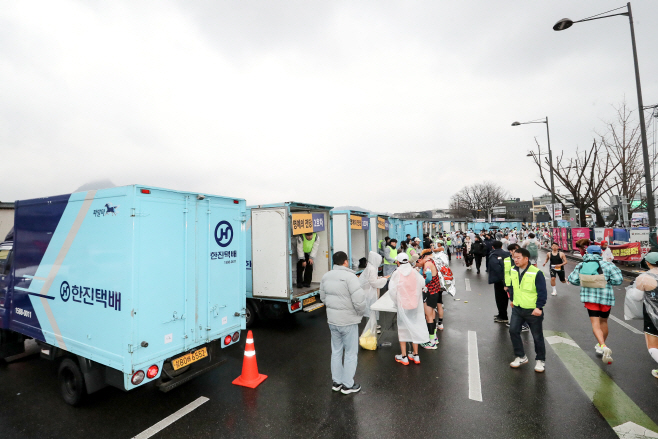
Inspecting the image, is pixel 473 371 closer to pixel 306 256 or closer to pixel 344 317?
pixel 344 317

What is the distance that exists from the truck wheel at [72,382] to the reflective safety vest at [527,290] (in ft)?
19.8

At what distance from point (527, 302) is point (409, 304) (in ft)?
5.60

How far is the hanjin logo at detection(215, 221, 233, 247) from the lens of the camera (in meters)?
4.23

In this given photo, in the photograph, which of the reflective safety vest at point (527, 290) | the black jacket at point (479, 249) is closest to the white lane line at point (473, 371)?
the reflective safety vest at point (527, 290)

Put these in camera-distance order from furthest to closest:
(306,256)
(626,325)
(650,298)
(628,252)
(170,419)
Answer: (628,252) < (306,256) < (626,325) < (650,298) < (170,419)

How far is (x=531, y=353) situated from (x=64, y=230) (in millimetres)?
7272

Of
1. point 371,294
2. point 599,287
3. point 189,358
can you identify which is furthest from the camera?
point 371,294

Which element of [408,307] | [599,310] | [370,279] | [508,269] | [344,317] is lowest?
[599,310]

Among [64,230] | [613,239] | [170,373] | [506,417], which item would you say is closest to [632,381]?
[506,417]

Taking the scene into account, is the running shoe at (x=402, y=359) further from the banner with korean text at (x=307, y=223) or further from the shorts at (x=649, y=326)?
the banner with korean text at (x=307, y=223)

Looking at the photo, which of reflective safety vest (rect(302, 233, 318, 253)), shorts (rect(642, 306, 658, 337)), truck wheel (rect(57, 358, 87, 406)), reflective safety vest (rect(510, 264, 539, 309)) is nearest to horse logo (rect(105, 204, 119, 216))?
truck wheel (rect(57, 358, 87, 406))

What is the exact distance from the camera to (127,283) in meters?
3.17

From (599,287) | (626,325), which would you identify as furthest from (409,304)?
(626,325)

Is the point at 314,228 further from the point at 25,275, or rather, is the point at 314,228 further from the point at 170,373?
the point at 25,275
